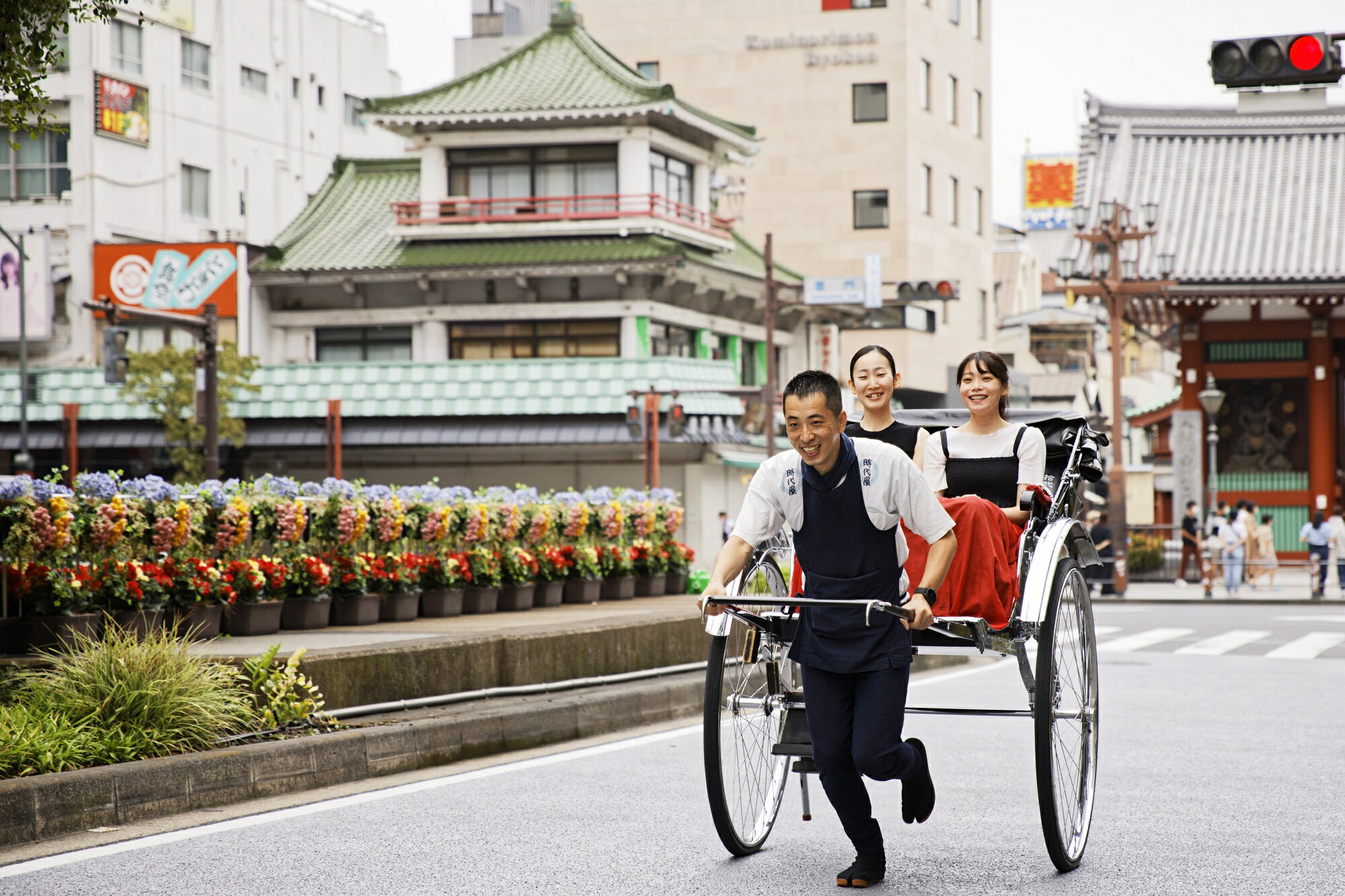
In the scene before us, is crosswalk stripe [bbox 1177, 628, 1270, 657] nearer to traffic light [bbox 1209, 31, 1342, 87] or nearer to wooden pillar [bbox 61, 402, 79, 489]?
traffic light [bbox 1209, 31, 1342, 87]

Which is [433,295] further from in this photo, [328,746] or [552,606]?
[328,746]

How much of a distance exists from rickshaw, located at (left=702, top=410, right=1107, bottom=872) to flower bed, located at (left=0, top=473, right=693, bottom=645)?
5.48 meters

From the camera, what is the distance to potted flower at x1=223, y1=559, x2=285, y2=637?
11695 mm

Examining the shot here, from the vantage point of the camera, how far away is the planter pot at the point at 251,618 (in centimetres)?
1182

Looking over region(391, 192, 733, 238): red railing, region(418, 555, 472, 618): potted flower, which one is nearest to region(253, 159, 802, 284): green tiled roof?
region(391, 192, 733, 238): red railing

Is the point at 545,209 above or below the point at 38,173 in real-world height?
below

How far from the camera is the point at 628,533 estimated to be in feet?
59.6

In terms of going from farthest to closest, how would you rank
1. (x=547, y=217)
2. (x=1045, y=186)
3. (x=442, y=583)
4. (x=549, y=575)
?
(x=1045, y=186), (x=547, y=217), (x=549, y=575), (x=442, y=583)

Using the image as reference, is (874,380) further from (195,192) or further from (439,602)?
(195,192)

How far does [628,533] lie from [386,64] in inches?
1800

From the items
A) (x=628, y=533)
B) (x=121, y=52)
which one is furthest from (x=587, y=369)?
(x=628, y=533)

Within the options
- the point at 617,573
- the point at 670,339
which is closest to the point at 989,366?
the point at 617,573

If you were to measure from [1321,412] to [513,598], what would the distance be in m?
24.6

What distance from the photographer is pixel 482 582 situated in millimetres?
14922
